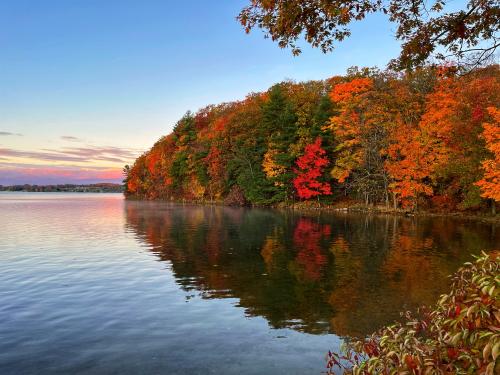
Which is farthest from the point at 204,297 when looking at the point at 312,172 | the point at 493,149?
the point at 312,172

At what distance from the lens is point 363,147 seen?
53.3 metres

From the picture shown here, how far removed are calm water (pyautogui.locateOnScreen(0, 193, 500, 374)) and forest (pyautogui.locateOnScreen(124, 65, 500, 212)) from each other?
1027 cm

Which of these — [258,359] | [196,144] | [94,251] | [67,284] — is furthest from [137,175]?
[258,359]

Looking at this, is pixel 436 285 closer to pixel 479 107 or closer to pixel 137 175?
pixel 479 107

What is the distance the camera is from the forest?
39188 millimetres

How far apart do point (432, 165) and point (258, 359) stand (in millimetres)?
40816

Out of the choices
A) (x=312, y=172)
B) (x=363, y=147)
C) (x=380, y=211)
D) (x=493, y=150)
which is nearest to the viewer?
(x=493, y=150)

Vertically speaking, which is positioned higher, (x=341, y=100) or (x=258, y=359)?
(x=341, y=100)

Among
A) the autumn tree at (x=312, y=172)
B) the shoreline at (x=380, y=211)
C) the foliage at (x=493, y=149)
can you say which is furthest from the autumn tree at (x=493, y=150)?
the autumn tree at (x=312, y=172)

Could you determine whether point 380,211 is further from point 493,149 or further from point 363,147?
point 493,149

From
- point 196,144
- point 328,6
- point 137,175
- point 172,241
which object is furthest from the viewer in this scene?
point 137,175

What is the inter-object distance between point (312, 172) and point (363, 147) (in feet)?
26.8

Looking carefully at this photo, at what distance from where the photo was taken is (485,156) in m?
38.1

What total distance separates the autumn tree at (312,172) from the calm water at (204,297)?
30103 millimetres
